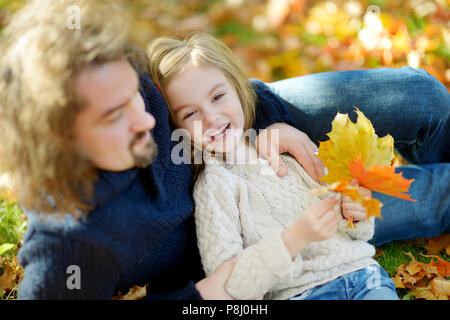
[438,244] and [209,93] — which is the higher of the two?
[209,93]

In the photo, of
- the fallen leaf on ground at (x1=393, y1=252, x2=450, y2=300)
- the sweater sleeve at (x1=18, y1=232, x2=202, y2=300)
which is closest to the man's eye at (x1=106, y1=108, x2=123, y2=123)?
the sweater sleeve at (x1=18, y1=232, x2=202, y2=300)

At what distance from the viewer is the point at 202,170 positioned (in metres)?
1.76

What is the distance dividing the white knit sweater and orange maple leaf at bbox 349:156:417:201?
301mm

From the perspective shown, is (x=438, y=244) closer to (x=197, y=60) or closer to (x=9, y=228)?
(x=197, y=60)

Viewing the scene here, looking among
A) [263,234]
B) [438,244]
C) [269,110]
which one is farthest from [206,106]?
[438,244]

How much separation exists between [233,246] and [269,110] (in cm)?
68

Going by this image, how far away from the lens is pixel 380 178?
133 centimetres

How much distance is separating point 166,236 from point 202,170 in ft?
1.15

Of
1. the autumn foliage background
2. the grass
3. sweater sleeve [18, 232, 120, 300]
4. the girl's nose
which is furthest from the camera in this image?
the autumn foliage background

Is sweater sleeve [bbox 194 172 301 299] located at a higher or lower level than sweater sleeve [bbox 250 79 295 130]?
lower

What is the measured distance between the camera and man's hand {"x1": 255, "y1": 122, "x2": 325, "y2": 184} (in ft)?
5.76

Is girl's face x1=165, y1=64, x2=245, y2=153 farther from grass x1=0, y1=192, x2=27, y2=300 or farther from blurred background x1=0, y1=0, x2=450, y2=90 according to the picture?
blurred background x1=0, y1=0, x2=450, y2=90
